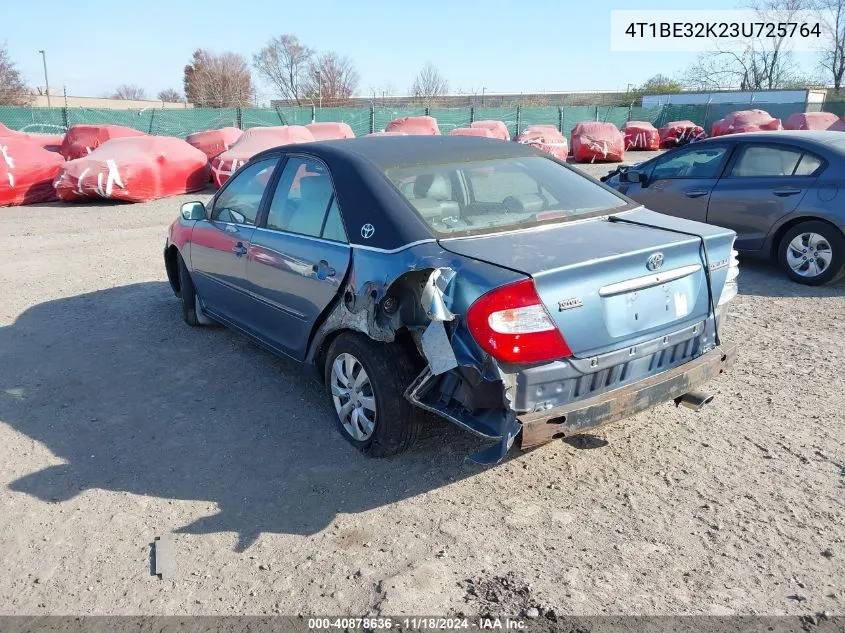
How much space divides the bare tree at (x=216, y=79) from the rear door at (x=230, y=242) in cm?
5270

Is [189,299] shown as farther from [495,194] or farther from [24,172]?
[24,172]

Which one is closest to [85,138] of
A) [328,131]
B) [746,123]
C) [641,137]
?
[328,131]

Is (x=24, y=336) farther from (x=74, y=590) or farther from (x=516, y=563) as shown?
(x=516, y=563)

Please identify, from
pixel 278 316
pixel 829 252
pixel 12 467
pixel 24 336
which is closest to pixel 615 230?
pixel 278 316

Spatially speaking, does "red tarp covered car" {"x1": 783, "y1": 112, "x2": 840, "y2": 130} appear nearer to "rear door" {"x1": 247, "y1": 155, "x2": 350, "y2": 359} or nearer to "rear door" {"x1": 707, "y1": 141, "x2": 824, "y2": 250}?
Result: "rear door" {"x1": 707, "y1": 141, "x2": 824, "y2": 250}

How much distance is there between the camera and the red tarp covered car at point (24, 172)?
14250mm

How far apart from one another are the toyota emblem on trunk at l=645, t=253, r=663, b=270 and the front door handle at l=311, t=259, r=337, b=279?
5.40ft

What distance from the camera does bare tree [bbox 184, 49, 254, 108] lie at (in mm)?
59519

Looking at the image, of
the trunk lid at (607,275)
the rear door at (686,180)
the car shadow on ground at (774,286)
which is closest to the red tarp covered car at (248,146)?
the rear door at (686,180)

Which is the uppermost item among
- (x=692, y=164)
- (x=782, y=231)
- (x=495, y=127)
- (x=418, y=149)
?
(x=495, y=127)

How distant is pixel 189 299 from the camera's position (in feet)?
19.7

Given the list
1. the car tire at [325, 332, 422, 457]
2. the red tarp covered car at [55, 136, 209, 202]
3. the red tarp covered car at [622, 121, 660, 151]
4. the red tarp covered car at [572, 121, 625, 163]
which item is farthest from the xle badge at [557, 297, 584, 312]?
the red tarp covered car at [622, 121, 660, 151]

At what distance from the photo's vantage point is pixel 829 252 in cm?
689

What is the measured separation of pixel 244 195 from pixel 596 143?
20487mm
